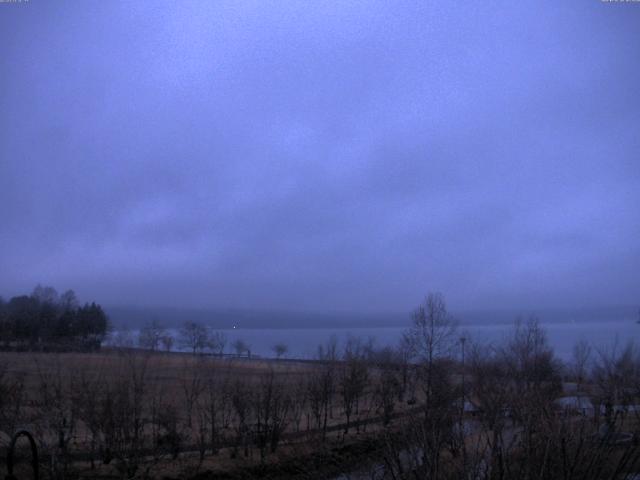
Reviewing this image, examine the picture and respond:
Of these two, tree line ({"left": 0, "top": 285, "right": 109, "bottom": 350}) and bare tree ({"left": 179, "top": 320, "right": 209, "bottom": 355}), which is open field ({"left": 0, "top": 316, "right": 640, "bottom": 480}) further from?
bare tree ({"left": 179, "top": 320, "right": 209, "bottom": 355})

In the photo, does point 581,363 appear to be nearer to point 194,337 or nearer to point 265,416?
point 265,416

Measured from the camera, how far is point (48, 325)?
10506cm

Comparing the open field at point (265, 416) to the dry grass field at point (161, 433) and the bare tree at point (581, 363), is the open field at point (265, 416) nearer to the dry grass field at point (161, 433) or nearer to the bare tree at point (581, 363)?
the dry grass field at point (161, 433)

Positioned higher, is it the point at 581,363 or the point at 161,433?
the point at 581,363

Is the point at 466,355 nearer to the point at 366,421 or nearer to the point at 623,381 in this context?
the point at 366,421

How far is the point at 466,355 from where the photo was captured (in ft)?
163

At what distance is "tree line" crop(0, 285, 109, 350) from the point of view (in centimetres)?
9438

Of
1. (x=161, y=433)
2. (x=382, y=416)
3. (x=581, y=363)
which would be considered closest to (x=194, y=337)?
(x=382, y=416)

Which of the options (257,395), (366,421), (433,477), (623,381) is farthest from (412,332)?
(433,477)

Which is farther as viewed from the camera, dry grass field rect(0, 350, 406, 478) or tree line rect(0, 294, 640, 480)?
dry grass field rect(0, 350, 406, 478)

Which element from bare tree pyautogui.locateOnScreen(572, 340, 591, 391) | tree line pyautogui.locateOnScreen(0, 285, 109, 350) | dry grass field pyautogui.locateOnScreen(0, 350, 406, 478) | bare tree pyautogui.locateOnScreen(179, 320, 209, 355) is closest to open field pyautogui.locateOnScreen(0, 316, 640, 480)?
dry grass field pyautogui.locateOnScreen(0, 350, 406, 478)

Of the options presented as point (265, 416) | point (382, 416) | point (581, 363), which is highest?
point (581, 363)

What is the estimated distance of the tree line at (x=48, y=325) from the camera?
310 ft

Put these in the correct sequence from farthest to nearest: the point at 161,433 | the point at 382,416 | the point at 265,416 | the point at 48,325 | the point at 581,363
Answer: the point at 48,325 → the point at 382,416 → the point at 581,363 → the point at 161,433 → the point at 265,416
